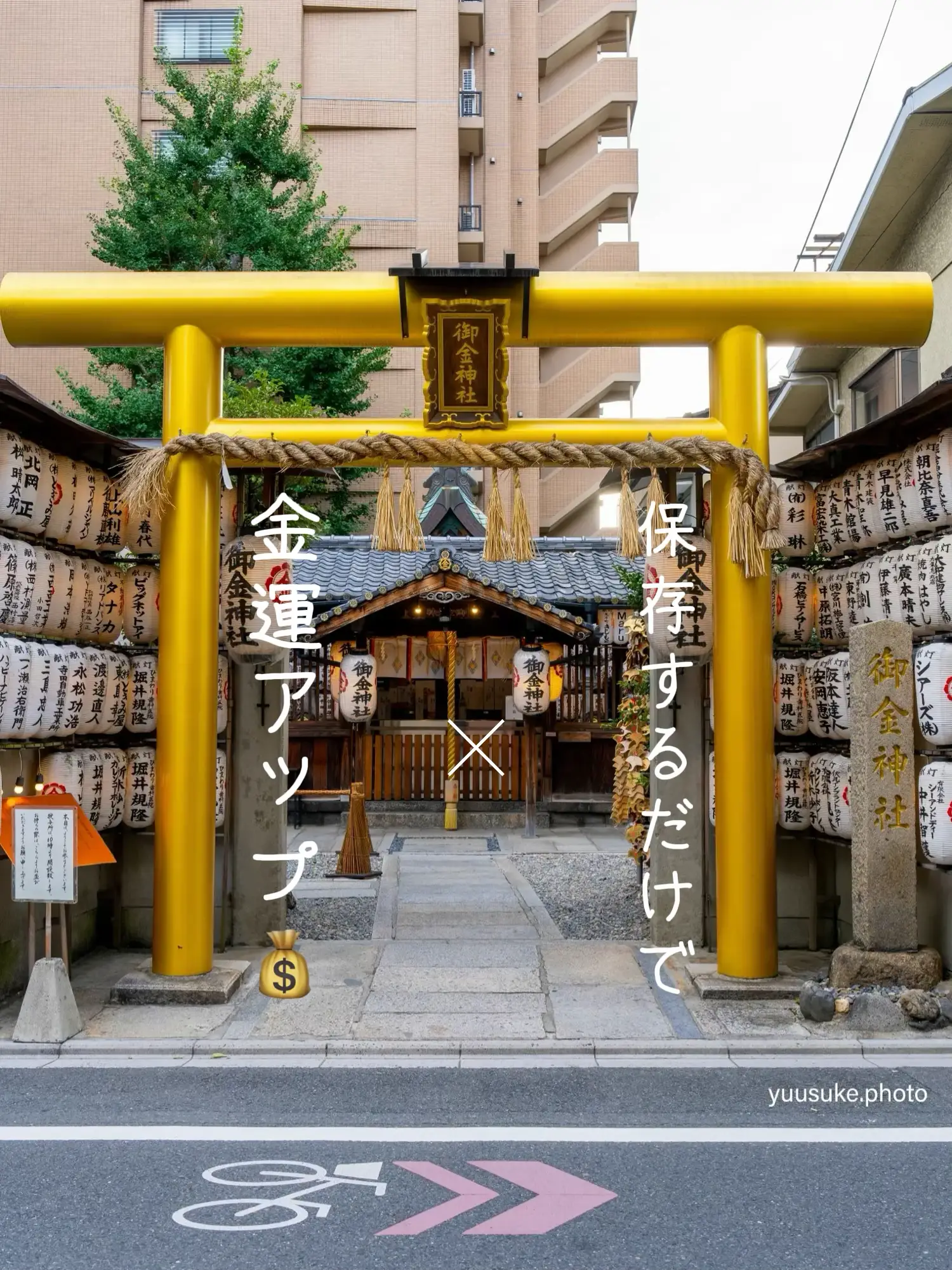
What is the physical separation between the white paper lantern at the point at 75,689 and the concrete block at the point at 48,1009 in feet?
5.63

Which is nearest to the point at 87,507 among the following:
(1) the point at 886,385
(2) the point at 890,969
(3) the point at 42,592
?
(3) the point at 42,592

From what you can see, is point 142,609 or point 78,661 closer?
point 78,661

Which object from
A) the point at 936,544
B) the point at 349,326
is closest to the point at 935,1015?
the point at 936,544

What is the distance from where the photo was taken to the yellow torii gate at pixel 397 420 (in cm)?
769

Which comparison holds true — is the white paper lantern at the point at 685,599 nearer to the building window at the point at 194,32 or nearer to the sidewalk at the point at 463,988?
the sidewalk at the point at 463,988

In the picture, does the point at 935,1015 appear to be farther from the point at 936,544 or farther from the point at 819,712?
the point at 936,544

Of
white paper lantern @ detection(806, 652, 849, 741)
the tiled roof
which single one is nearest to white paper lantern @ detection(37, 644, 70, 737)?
white paper lantern @ detection(806, 652, 849, 741)

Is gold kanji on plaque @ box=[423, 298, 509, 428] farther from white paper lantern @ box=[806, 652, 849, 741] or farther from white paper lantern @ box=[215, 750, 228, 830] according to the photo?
white paper lantern @ box=[215, 750, 228, 830]

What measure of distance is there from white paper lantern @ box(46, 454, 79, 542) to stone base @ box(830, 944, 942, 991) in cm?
665

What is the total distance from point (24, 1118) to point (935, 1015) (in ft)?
18.7

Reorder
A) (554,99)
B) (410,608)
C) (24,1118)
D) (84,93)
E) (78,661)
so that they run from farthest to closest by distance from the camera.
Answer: (554,99)
(84,93)
(410,608)
(78,661)
(24,1118)

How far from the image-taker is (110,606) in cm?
842

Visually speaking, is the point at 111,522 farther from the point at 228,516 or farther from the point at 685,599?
the point at 685,599

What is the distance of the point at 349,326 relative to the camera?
26.3 feet
